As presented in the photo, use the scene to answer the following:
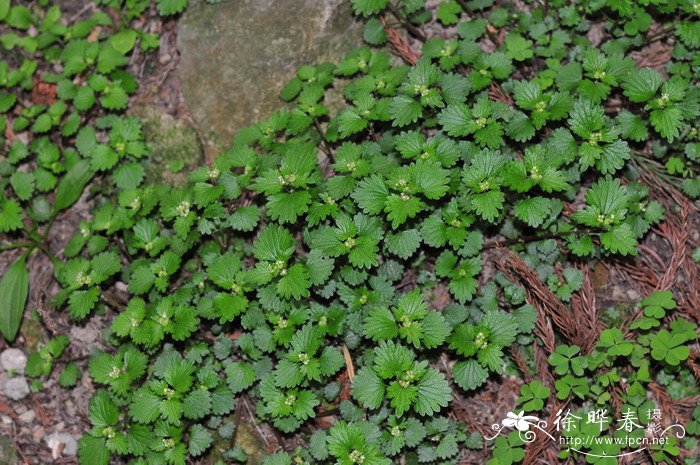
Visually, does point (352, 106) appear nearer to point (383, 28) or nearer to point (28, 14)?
point (383, 28)

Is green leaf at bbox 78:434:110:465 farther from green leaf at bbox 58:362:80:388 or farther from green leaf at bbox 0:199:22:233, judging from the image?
green leaf at bbox 0:199:22:233

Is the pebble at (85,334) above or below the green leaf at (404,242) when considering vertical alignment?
below

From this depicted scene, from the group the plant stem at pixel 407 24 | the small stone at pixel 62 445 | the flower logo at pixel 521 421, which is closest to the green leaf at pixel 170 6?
the plant stem at pixel 407 24

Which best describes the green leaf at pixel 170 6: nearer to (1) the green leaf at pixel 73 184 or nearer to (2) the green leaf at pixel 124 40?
(2) the green leaf at pixel 124 40

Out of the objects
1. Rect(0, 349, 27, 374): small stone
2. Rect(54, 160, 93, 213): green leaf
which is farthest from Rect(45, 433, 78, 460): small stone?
Rect(54, 160, 93, 213): green leaf

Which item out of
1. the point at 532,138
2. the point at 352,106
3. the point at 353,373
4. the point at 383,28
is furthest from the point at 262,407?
the point at 383,28

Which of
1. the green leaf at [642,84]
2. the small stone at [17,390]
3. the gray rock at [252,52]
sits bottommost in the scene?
the small stone at [17,390]

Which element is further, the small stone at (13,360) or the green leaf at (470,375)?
the small stone at (13,360)
